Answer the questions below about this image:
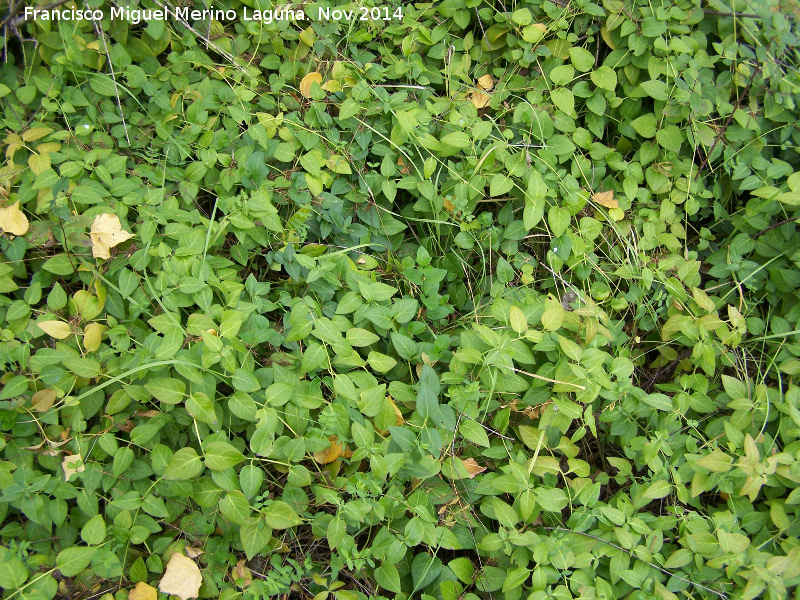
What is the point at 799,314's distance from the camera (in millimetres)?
2250

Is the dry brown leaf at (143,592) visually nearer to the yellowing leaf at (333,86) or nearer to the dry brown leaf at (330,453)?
the dry brown leaf at (330,453)

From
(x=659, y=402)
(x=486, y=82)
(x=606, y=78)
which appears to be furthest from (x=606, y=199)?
(x=659, y=402)

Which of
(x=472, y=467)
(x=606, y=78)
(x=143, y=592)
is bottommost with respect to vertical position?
(x=143, y=592)

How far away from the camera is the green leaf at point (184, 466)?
1.67m

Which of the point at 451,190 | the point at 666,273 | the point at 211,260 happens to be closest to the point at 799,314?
the point at 666,273

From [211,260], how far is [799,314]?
2388mm

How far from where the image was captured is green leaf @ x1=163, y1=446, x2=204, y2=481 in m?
1.67

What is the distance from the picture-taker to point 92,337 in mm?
1896

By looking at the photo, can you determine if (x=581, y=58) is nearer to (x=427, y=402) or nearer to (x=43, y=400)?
(x=427, y=402)

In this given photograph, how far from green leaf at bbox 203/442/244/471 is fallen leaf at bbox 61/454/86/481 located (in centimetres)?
46

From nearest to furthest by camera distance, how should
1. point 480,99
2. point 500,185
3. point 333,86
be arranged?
point 500,185 → point 333,86 → point 480,99

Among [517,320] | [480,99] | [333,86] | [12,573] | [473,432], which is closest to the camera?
[12,573]

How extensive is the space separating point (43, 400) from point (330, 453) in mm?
976

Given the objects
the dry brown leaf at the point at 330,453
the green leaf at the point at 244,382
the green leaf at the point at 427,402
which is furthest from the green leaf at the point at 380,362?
the green leaf at the point at 244,382
